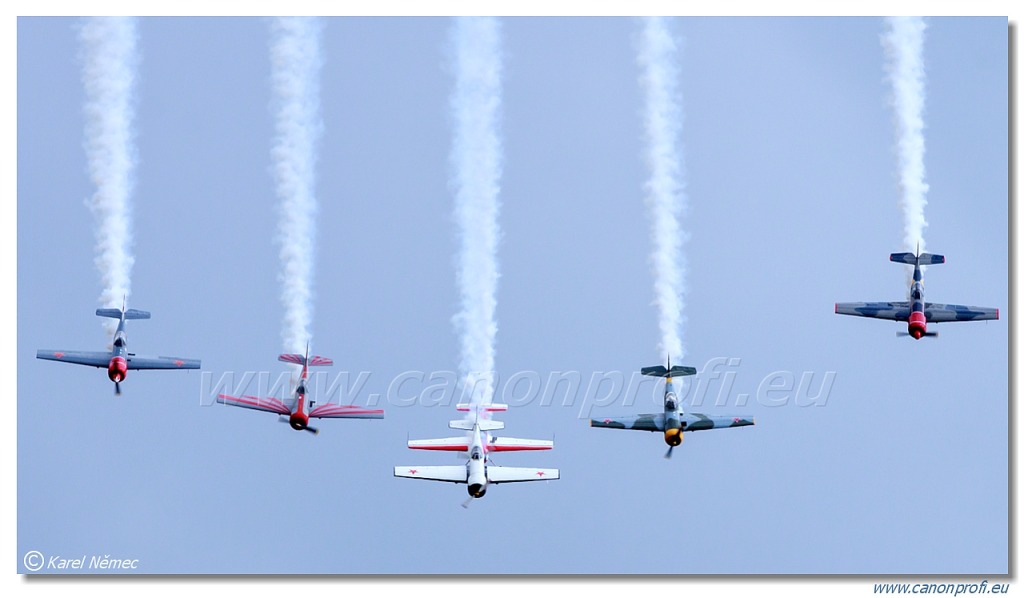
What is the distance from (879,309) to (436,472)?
13253 millimetres

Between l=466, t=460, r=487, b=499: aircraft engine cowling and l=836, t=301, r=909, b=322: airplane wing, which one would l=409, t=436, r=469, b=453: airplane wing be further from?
l=836, t=301, r=909, b=322: airplane wing

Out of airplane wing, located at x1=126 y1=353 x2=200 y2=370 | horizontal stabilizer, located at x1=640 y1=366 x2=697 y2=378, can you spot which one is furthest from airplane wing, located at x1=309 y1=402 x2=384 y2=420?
horizontal stabilizer, located at x1=640 y1=366 x2=697 y2=378

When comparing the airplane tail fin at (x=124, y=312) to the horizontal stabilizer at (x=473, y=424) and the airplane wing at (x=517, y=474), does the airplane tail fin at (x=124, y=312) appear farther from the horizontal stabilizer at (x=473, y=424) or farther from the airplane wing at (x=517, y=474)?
the airplane wing at (x=517, y=474)

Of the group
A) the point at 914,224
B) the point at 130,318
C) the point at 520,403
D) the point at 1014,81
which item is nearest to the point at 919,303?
the point at 914,224

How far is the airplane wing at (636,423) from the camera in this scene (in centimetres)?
6391

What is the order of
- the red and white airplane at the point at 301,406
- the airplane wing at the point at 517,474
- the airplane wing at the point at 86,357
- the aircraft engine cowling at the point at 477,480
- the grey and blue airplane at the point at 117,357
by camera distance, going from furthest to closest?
1. the airplane wing at the point at 86,357
2. the grey and blue airplane at the point at 117,357
3. the red and white airplane at the point at 301,406
4. the airplane wing at the point at 517,474
5. the aircraft engine cowling at the point at 477,480

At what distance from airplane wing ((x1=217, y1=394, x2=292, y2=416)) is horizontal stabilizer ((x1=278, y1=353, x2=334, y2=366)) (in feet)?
3.60

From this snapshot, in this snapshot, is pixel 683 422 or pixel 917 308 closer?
pixel 683 422

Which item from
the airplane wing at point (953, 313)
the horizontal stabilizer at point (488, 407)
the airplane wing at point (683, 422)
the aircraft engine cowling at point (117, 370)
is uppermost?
the airplane wing at point (953, 313)

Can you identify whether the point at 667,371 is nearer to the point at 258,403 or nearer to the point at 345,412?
the point at 345,412

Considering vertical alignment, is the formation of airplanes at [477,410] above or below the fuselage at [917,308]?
below

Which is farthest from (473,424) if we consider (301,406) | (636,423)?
(301,406)

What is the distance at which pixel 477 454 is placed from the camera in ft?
209

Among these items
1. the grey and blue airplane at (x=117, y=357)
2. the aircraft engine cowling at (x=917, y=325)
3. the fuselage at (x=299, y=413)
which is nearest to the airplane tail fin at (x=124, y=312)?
the grey and blue airplane at (x=117, y=357)
